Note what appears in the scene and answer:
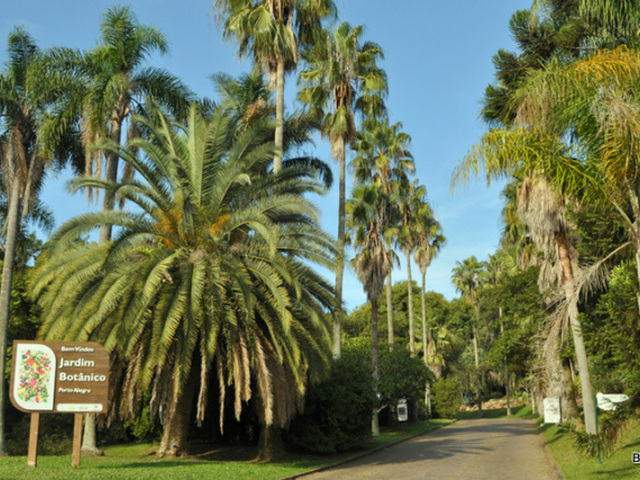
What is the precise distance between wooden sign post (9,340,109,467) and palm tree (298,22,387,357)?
15217 millimetres

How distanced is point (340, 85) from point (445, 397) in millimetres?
33477

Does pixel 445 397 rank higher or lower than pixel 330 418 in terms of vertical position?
lower

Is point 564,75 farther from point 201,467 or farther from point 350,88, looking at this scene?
point 350,88

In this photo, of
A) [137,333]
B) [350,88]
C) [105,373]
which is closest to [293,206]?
[137,333]

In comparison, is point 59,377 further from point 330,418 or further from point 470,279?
point 470,279

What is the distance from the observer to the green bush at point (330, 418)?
21.0 meters

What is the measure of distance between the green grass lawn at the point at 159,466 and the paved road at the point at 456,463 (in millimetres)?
1256

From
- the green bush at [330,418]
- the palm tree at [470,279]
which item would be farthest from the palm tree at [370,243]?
the palm tree at [470,279]

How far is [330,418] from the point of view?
20.9m

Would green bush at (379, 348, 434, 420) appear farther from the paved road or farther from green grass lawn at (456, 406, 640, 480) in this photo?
green grass lawn at (456, 406, 640, 480)

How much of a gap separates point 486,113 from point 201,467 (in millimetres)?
12106

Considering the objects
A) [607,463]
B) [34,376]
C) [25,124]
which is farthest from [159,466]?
[25,124]

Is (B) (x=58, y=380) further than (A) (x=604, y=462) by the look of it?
No

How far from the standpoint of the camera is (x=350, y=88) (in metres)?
30.4
